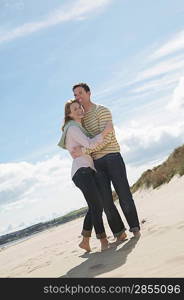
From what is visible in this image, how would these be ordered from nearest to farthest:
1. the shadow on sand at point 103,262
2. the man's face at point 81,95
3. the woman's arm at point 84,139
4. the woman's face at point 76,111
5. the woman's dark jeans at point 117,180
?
1. the shadow on sand at point 103,262
2. the woman's arm at point 84,139
3. the woman's face at point 76,111
4. the woman's dark jeans at point 117,180
5. the man's face at point 81,95

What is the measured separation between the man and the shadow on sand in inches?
19.9

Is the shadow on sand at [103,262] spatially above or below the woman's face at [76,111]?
below

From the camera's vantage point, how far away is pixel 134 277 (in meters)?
4.50

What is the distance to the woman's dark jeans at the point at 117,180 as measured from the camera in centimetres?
686

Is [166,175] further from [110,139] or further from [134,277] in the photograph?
[134,277]

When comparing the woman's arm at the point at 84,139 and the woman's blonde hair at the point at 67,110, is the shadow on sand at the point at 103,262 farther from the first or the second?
the woman's blonde hair at the point at 67,110

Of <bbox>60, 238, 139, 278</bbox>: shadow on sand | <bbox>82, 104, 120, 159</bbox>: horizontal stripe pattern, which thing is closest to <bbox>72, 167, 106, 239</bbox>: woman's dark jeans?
<bbox>82, 104, 120, 159</bbox>: horizontal stripe pattern

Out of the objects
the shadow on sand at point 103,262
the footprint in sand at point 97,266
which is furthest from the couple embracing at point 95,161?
the footprint in sand at point 97,266

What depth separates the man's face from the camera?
7000 millimetres

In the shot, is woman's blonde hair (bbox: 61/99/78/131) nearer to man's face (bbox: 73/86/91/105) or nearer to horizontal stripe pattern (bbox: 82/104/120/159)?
man's face (bbox: 73/86/91/105)

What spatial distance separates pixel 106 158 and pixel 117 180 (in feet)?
1.02

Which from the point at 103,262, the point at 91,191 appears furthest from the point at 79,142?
the point at 103,262

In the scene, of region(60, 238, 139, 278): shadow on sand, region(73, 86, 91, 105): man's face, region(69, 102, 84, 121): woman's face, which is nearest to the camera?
region(60, 238, 139, 278): shadow on sand

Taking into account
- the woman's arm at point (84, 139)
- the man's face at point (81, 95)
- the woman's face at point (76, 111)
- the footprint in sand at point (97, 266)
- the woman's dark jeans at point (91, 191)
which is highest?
the man's face at point (81, 95)
